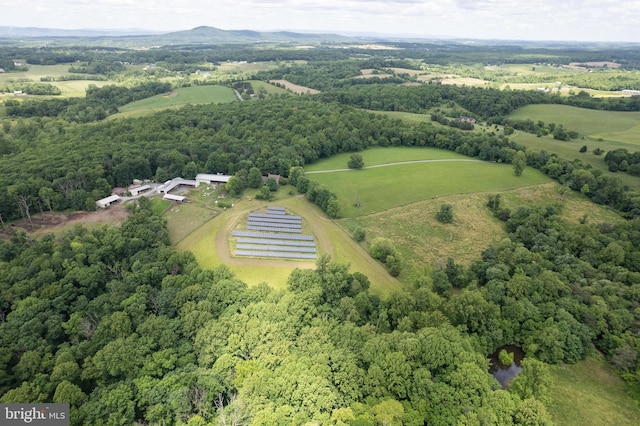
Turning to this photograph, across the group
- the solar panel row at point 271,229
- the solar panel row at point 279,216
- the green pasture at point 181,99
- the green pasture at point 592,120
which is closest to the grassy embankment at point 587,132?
the green pasture at point 592,120

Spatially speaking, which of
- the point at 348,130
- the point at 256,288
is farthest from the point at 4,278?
the point at 348,130

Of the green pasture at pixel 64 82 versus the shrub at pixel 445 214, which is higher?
the green pasture at pixel 64 82

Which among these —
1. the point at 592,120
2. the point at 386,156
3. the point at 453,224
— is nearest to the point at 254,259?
the point at 453,224

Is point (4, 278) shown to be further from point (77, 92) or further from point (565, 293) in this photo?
point (77, 92)

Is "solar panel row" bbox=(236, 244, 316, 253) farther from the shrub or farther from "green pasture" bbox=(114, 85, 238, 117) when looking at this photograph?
"green pasture" bbox=(114, 85, 238, 117)

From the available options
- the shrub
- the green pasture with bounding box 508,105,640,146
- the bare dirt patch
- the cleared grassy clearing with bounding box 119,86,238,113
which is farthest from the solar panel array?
the green pasture with bounding box 508,105,640,146

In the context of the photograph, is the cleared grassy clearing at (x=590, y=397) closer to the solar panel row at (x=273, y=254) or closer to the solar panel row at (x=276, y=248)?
the solar panel row at (x=273, y=254)

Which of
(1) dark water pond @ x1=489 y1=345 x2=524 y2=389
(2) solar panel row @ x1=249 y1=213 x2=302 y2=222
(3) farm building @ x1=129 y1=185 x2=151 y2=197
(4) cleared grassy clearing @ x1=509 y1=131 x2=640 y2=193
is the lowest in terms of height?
(1) dark water pond @ x1=489 y1=345 x2=524 y2=389
